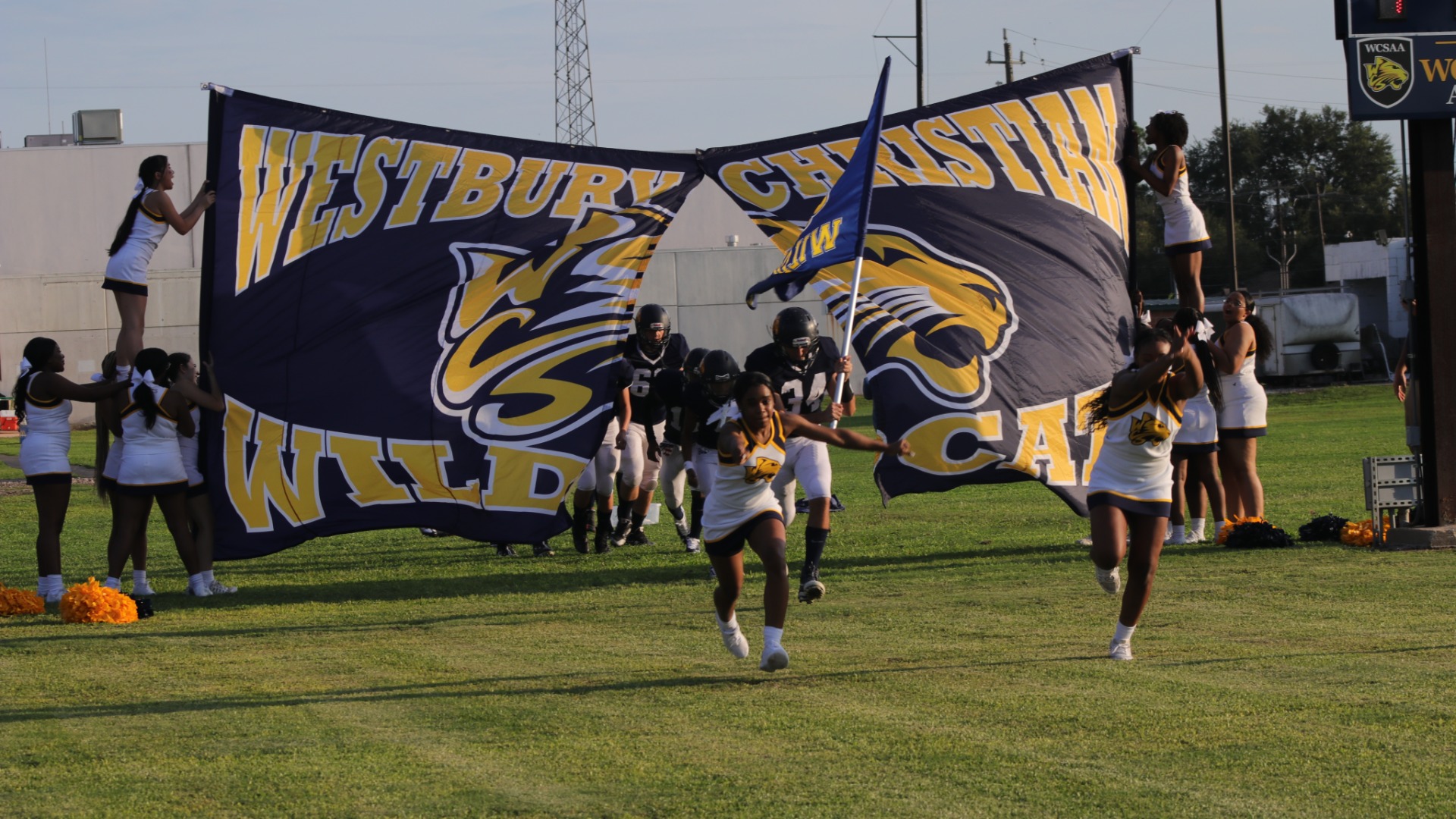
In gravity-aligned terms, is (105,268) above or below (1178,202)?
above

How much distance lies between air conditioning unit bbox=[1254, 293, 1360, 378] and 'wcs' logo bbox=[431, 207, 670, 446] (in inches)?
1499

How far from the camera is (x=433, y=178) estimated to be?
495 inches

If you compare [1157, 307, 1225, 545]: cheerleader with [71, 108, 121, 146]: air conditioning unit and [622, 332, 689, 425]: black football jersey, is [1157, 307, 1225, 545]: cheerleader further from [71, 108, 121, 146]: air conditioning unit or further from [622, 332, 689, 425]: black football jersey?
[71, 108, 121, 146]: air conditioning unit

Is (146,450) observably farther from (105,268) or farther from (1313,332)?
(1313,332)

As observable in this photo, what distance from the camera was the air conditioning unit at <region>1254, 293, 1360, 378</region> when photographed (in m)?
46.2

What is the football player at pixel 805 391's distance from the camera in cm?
1057

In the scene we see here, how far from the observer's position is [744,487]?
805 centimetres

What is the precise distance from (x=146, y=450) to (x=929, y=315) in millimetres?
6353

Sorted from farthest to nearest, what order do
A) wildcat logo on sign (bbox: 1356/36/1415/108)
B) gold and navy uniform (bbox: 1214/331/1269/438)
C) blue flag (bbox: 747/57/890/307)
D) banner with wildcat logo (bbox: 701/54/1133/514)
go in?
1. gold and navy uniform (bbox: 1214/331/1269/438)
2. wildcat logo on sign (bbox: 1356/36/1415/108)
3. banner with wildcat logo (bbox: 701/54/1133/514)
4. blue flag (bbox: 747/57/890/307)

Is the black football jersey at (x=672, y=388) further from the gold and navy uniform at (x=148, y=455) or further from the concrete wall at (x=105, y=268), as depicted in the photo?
the concrete wall at (x=105, y=268)

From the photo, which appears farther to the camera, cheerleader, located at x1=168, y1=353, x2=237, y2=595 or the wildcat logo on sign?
the wildcat logo on sign

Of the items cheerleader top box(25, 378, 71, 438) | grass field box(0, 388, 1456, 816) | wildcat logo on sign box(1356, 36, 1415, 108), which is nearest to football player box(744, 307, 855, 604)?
grass field box(0, 388, 1456, 816)

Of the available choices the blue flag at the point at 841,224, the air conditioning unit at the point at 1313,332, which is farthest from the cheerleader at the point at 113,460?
the air conditioning unit at the point at 1313,332

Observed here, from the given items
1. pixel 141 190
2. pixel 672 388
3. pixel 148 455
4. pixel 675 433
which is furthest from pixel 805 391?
pixel 141 190
